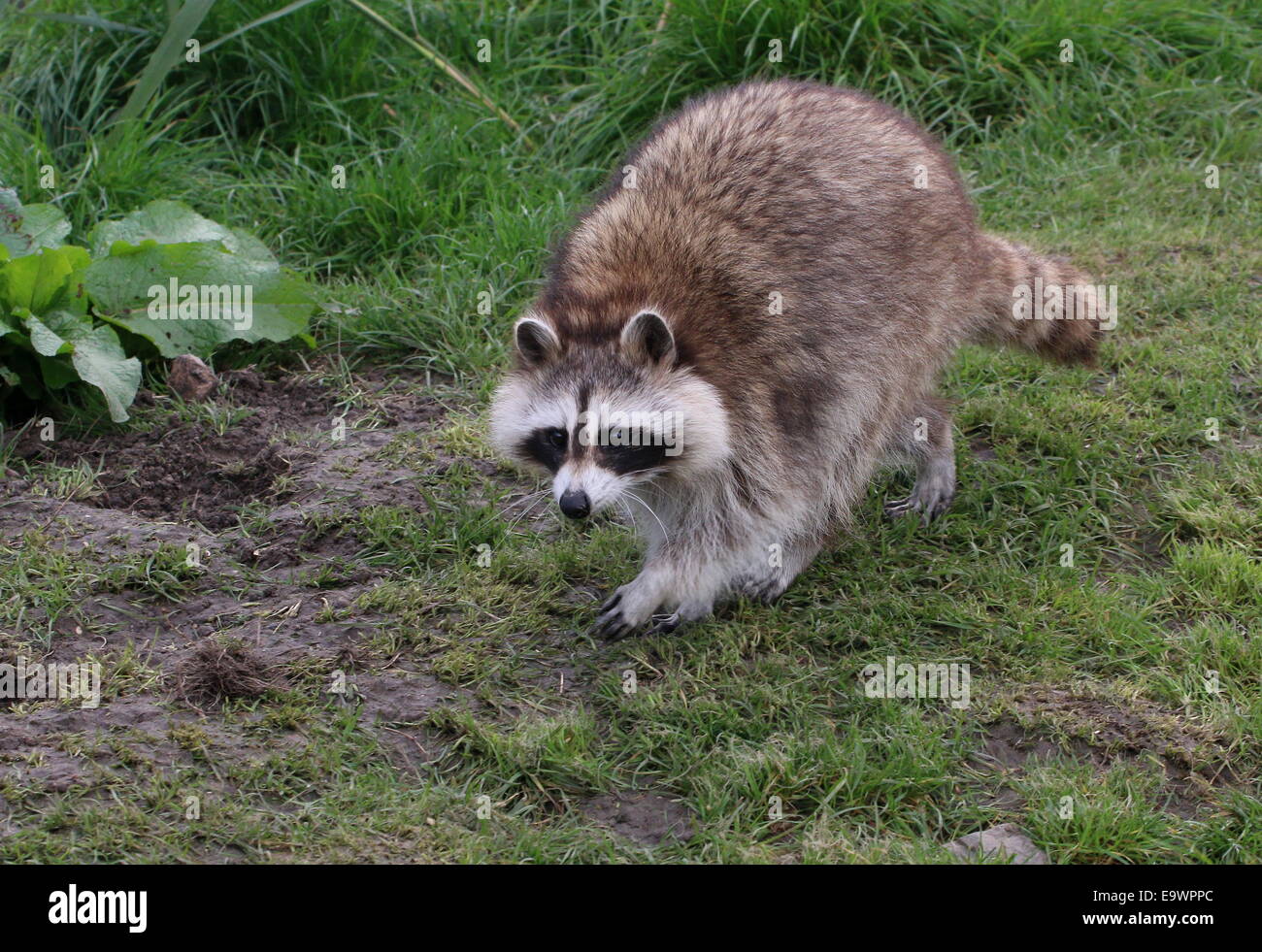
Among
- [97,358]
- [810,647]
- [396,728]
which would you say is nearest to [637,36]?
[97,358]

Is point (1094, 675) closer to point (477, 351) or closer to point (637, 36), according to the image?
point (477, 351)

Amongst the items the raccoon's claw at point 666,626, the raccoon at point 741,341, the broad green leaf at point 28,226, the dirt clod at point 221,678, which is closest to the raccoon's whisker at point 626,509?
the raccoon at point 741,341

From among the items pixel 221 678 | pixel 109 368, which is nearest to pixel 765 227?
pixel 221 678

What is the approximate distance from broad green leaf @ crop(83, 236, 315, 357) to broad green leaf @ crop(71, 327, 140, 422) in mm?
132

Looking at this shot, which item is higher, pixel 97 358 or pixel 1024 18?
pixel 1024 18

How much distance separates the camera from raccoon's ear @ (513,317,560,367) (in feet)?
13.6

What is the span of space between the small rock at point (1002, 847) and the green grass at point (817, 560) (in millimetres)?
38

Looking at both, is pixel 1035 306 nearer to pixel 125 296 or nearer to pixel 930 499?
pixel 930 499

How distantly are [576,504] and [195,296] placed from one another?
215 centimetres

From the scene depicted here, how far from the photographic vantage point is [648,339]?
13.4ft

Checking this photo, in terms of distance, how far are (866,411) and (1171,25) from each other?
3471 millimetres

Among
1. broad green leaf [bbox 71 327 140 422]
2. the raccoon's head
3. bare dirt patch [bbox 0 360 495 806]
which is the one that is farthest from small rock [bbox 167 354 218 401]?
the raccoon's head

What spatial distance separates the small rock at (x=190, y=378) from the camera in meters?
5.20

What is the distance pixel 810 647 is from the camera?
13.9 ft
